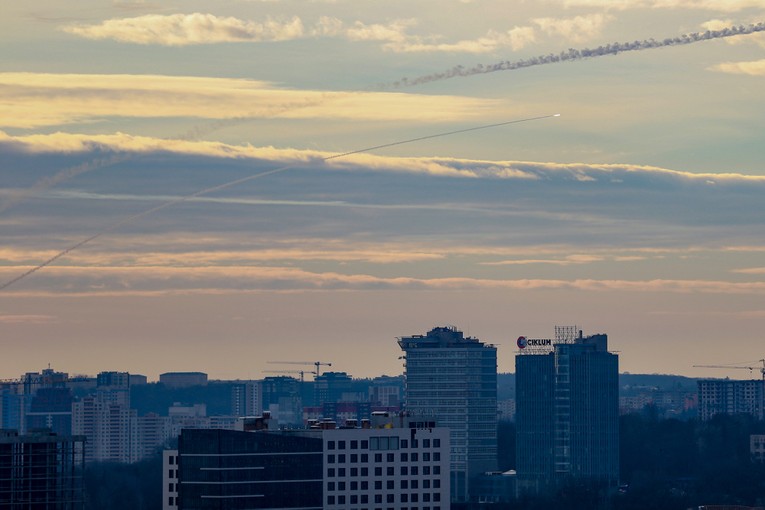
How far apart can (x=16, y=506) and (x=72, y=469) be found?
234 inches

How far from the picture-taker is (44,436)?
199625 millimetres

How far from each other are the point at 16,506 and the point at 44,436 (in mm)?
6695

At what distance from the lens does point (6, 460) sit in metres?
198

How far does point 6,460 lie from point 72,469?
6043 millimetres

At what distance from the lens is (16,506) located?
650 feet

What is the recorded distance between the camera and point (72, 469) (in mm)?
199875

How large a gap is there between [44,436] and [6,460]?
4122 mm
